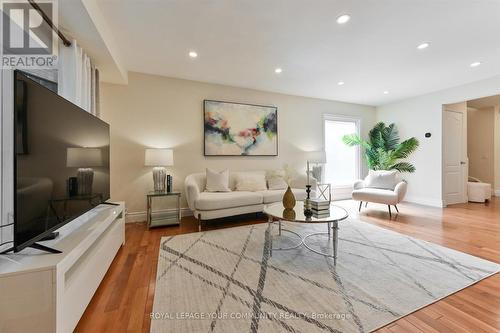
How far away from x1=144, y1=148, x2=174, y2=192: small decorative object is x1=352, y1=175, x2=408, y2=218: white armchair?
139 inches

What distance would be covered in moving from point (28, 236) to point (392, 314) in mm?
2187

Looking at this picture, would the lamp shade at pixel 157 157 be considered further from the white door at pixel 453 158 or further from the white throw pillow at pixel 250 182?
the white door at pixel 453 158

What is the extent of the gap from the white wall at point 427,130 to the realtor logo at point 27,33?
6381mm

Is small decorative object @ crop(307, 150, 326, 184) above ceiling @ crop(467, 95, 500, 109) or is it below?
below

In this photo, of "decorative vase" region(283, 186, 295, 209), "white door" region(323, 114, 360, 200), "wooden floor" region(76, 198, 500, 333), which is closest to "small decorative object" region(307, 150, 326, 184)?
"white door" region(323, 114, 360, 200)

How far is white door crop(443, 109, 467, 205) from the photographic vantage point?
4.63 meters

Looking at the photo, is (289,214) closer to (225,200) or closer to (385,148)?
(225,200)

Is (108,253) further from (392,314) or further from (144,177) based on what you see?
(392,314)

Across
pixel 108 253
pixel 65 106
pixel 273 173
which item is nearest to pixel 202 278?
pixel 108 253

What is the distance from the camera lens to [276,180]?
13.1ft

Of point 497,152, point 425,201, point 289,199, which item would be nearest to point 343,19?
point 289,199

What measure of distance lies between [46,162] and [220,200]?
6.69 ft

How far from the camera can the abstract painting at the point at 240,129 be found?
13.0 ft

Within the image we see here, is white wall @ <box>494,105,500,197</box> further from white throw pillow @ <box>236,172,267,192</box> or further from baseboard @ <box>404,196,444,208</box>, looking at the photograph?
white throw pillow @ <box>236,172,267,192</box>
